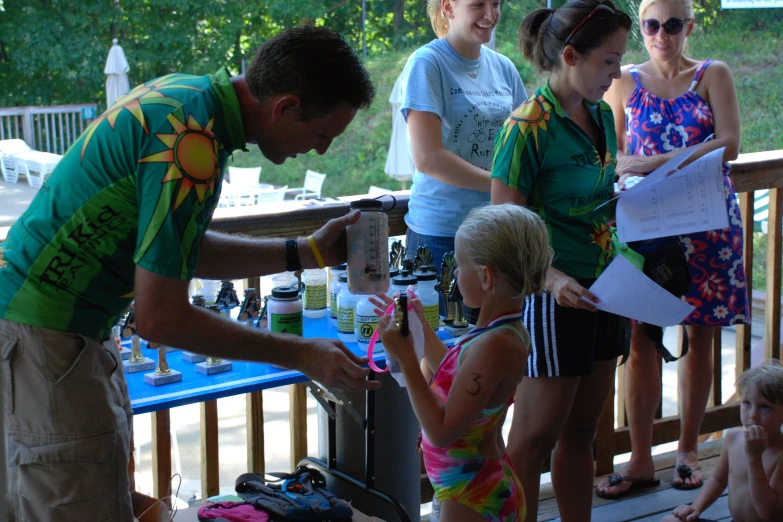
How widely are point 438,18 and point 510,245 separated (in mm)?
1364

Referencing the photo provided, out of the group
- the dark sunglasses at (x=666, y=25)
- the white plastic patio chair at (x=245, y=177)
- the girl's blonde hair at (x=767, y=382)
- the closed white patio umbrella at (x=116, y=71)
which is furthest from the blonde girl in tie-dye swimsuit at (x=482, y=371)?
the closed white patio umbrella at (x=116, y=71)

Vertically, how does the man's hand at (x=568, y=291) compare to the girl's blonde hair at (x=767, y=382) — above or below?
above

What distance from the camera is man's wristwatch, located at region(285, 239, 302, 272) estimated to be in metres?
2.09

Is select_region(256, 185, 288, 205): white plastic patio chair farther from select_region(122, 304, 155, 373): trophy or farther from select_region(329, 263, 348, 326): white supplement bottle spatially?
select_region(122, 304, 155, 373): trophy

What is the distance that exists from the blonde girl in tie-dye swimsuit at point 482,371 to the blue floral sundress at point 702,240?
1.23 m

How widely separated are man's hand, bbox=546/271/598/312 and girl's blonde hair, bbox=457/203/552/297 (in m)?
0.23

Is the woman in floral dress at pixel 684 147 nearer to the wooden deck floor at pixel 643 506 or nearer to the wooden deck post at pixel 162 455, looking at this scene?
the wooden deck floor at pixel 643 506

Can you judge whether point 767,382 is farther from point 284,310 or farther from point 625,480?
point 284,310

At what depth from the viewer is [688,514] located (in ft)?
9.62

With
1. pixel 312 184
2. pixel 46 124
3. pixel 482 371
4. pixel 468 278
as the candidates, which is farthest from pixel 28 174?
pixel 482 371

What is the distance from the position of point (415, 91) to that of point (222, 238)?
0.98 meters

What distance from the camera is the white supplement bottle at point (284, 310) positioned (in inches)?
91.3

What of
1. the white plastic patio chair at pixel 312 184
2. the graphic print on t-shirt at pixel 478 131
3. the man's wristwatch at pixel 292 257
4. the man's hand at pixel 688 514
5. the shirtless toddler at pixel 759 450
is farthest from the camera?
the white plastic patio chair at pixel 312 184

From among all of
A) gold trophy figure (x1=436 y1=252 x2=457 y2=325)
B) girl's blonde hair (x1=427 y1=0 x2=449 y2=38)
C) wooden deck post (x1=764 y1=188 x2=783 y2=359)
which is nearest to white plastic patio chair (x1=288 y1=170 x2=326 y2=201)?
wooden deck post (x1=764 y1=188 x2=783 y2=359)
